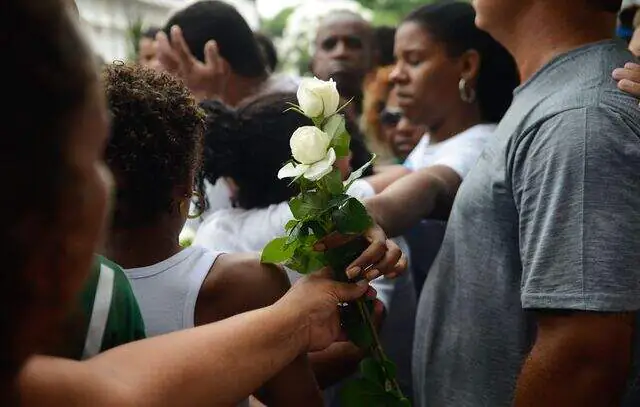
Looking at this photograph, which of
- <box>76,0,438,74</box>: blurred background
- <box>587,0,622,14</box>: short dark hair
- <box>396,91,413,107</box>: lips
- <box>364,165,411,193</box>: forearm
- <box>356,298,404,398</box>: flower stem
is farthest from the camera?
<box>76,0,438,74</box>: blurred background

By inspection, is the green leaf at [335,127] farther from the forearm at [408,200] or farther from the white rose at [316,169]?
the forearm at [408,200]

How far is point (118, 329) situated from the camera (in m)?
1.43

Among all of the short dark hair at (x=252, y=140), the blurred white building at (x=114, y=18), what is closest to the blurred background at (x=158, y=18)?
the blurred white building at (x=114, y=18)

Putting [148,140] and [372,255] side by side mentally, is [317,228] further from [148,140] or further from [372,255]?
[148,140]

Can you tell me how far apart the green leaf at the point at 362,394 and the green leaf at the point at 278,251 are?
0.34 meters

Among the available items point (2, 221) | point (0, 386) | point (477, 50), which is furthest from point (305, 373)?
point (477, 50)

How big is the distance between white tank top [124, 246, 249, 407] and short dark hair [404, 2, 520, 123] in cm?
185

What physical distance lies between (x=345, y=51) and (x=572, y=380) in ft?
12.3

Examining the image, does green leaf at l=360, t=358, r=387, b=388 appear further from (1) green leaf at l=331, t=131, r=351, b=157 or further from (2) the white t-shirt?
(2) the white t-shirt

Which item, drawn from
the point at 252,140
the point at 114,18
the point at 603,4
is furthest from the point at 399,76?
the point at 114,18

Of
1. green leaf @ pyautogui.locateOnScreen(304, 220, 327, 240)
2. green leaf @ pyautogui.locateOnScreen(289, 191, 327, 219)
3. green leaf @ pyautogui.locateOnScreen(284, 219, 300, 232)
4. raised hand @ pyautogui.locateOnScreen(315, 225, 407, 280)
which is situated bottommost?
raised hand @ pyautogui.locateOnScreen(315, 225, 407, 280)

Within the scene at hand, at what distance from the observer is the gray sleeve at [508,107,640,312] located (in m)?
1.69

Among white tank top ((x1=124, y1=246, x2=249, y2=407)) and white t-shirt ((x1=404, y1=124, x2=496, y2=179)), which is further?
white t-shirt ((x1=404, y1=124, x2=496, y2=179))

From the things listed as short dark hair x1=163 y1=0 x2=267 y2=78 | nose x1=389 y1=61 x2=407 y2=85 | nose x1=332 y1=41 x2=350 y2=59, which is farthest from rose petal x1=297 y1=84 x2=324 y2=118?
nose x1=332 y1=41 x2=350 y2=59
